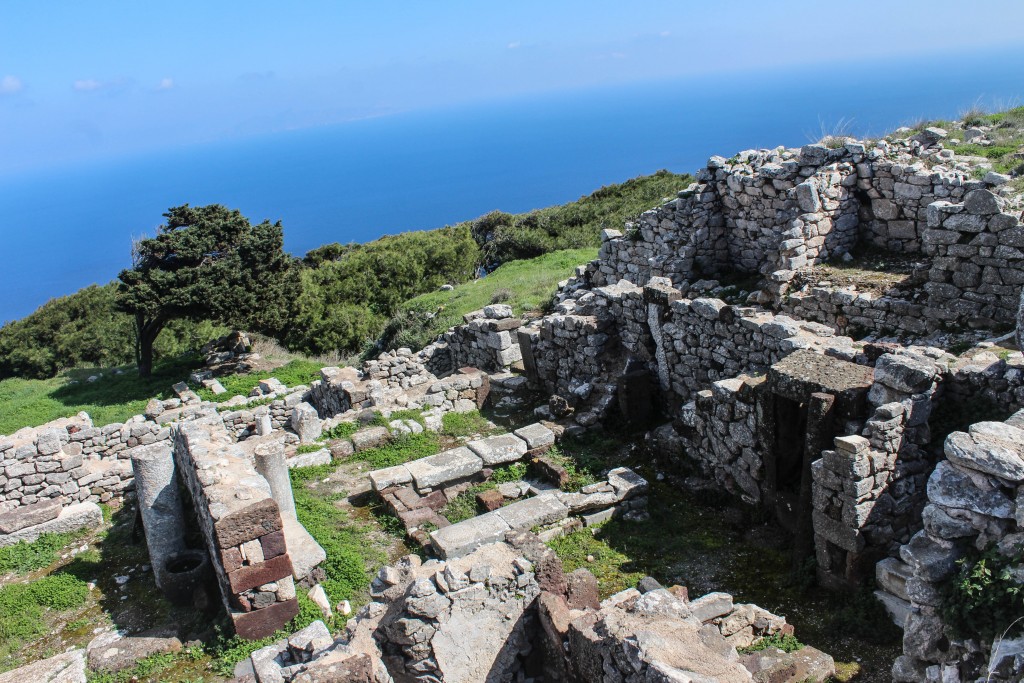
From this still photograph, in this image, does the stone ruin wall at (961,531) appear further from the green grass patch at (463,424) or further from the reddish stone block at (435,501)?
the green grass patch at (463,424)

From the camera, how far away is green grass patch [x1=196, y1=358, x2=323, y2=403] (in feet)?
70.3

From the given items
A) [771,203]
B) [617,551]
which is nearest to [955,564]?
[617,551]

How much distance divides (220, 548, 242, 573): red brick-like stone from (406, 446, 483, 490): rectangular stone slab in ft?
11.1

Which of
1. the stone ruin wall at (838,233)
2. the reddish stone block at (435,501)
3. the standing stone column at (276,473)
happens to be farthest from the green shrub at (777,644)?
the standing stone column at (276,473)

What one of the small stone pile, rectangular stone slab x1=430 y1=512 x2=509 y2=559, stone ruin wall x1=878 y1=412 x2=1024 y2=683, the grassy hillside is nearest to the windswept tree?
the grassy hillside

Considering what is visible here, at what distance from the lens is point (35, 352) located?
31.4 metres

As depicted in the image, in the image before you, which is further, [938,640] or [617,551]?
[617,551]

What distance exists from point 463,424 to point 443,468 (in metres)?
2.59

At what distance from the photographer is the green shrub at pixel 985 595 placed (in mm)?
4730

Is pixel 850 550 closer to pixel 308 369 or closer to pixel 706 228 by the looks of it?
pixel 706 228

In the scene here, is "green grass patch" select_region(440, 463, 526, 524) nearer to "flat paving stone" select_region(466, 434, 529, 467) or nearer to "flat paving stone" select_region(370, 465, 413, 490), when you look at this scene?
"flat paving stone" select_region(466, 434, 529, 467)

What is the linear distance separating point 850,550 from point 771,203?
917 centimetres

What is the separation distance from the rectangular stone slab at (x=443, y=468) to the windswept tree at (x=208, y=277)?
50.9 feet

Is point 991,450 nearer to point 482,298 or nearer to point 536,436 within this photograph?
point 536,436
